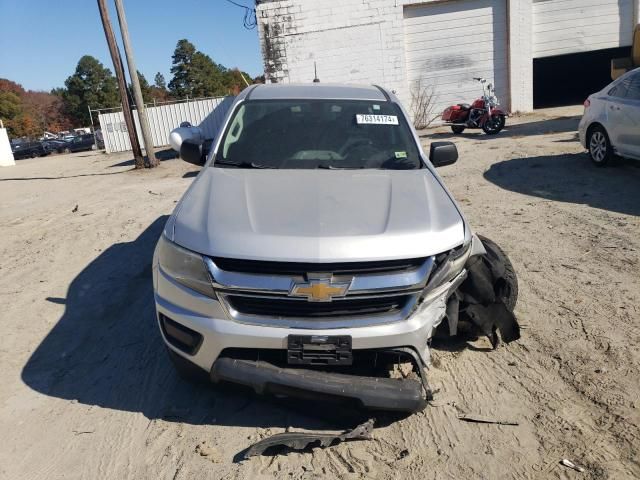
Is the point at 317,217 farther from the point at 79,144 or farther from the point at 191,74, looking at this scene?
the point at 191,74

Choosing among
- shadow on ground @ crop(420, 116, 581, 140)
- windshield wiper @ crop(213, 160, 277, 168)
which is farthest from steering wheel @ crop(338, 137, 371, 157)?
shadow on ground @ crop(420, 116, 581, 140)

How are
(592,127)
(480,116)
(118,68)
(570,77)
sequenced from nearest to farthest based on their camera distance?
(592,127), (480,116), (118,68), (570,77)

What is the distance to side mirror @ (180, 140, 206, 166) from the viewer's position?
4.32 meters

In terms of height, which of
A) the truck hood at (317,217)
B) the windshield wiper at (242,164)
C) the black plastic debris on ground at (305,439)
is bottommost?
the black plastic debris on ground at (305,439)

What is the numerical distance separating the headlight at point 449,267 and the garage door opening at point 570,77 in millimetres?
20348

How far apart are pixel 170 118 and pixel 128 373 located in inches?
890

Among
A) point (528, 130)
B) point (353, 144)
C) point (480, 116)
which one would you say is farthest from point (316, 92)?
point (528, 130)

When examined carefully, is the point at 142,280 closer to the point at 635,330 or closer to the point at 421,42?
the point at 635,330

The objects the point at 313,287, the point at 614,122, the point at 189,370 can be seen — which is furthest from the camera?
the point at 614,122

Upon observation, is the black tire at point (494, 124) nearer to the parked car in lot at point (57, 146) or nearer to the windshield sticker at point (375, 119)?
the windshield sticker at point (375, 119)

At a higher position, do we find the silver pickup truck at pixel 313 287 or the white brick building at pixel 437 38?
the white brick building at pixel 437 38

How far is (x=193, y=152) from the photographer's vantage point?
4328 millimetres

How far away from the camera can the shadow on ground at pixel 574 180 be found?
6.77 meters

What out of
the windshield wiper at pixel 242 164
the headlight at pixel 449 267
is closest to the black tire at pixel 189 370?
the headlight at pixel 449 267
